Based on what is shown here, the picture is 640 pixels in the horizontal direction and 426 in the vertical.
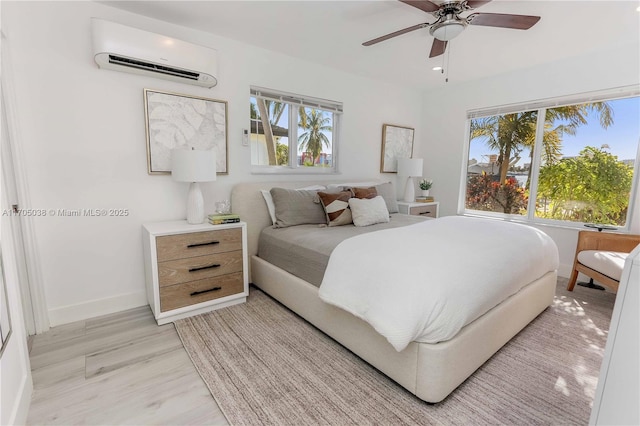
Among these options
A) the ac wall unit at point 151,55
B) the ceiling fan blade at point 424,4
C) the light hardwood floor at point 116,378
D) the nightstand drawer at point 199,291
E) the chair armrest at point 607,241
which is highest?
the ceiling fan blade at point 424,4

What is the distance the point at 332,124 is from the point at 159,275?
2633 mm

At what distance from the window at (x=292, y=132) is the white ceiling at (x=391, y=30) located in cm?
48

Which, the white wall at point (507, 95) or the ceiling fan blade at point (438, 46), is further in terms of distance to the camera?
the white wall at point (507, 95)

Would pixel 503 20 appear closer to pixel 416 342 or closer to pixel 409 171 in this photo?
pixel 416 342

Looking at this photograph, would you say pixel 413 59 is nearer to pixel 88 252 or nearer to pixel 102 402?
pixel 88 252

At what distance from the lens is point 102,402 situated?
5.01ft

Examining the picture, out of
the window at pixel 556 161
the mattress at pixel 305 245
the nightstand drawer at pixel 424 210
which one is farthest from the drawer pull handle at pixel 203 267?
the window at pixel 556 161

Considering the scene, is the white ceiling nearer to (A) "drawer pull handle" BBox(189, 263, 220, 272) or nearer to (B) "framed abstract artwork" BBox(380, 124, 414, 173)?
(B) "framed abstract artwork" BBox(380, 124, 414, 173)

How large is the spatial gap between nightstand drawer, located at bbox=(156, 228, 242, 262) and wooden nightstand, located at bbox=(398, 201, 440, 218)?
2411 millimetres

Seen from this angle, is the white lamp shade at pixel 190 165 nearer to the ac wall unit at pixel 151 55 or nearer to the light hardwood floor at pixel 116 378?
the ac wall unit at pixel 151 55

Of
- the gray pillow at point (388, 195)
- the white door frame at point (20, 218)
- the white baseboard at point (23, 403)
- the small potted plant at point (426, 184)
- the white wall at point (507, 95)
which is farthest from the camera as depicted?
the small potted plant at point (426, 184)

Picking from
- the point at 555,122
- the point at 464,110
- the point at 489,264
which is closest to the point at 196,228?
the point at 489,264

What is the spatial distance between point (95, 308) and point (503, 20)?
3642 mm

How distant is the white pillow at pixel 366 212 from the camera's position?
2779 mm
